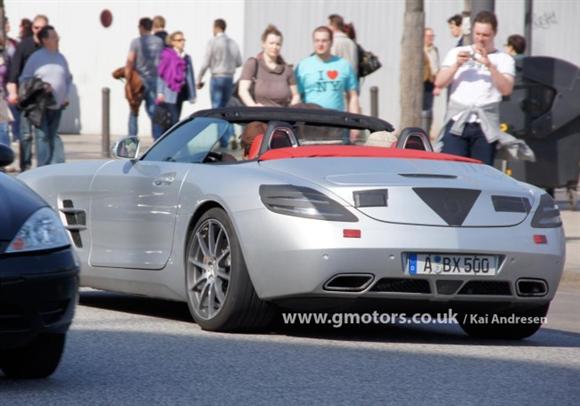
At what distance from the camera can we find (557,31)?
33156mm

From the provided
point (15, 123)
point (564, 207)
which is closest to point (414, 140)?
point (564, 207)

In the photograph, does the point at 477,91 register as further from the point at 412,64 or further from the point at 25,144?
the point at 25,144

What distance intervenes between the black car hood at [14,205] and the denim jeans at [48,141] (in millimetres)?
11391

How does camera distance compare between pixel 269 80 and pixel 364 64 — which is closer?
pixel 269 80

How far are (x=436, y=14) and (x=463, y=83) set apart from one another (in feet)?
61.6

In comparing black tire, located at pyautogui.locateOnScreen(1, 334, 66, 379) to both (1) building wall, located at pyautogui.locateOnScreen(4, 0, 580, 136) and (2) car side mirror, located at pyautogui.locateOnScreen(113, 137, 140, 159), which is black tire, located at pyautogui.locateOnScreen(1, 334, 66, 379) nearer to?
(2) car side mirror, located at pyautogui.locateOnScreen(113, 137, 140, 159)

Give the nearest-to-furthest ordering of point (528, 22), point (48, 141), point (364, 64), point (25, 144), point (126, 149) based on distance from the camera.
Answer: point (126, 149), point (48, 141), point (364, 64), point (25, 144), point (528, 22)

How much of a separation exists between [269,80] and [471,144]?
7.53 ft

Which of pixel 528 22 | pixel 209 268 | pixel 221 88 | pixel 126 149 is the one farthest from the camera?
pixel 528 22

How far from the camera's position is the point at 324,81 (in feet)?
48.3

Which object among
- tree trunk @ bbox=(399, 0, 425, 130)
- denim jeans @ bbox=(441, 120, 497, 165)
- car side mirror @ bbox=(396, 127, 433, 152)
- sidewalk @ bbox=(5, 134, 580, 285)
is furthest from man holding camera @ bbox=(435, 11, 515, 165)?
car side mirror @ bbox=(396, 127, 433, 152)

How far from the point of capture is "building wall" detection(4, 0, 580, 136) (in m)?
31.7

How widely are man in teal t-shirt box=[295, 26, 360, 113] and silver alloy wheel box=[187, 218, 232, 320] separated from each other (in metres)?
5.71

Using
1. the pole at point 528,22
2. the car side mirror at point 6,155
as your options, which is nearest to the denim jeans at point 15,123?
the pole at point 528,22
